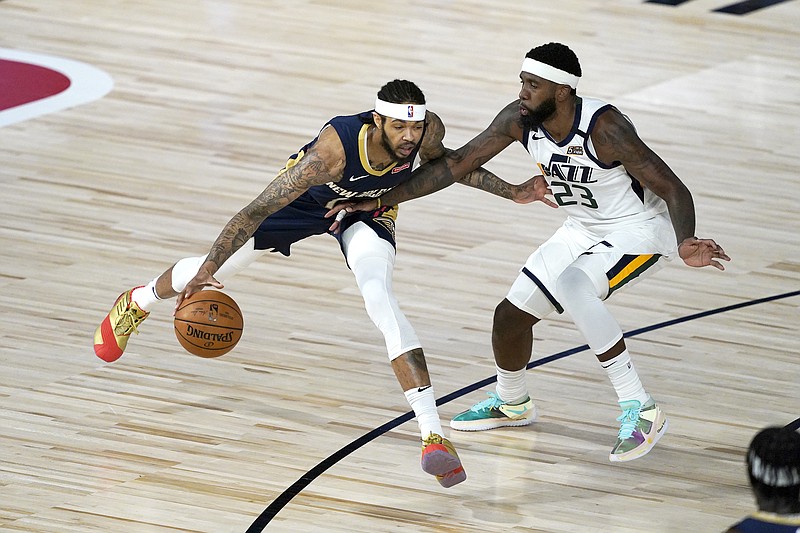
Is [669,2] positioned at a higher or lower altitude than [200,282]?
lower

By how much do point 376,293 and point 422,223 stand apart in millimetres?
3574

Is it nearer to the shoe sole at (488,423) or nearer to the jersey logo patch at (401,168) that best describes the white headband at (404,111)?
the jersey logo patch at (401,168)

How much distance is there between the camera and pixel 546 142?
5.70 meters

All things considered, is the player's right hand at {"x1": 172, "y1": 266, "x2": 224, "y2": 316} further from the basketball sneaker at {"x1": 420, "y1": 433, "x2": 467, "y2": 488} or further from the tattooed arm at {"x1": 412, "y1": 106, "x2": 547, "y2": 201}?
the basketball sneaker at {"x1": 420, "y1": 433, "x2": 467, "y2": 488}

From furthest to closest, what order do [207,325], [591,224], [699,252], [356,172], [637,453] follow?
[207,325], [591,224], [356,172], [637,453], [699,252]

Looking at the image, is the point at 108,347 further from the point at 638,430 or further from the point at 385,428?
the point at 638,430

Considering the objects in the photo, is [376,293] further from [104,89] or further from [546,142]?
[104,89]

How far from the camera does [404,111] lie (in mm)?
5602

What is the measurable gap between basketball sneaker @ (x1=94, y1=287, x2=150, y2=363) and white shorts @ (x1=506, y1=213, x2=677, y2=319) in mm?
1823

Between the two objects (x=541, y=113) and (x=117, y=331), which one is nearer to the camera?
(x=541, y=113)

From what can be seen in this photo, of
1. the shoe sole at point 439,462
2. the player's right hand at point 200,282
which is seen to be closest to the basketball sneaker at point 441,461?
the shoe sole at point 439,462

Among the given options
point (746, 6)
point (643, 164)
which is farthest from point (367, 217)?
point (746, 6)

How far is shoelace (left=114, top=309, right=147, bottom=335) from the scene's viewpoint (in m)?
6.41

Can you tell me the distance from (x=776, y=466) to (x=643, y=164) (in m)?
2.30
